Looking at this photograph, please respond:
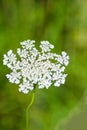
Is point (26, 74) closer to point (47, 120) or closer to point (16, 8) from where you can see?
point (47, 120)

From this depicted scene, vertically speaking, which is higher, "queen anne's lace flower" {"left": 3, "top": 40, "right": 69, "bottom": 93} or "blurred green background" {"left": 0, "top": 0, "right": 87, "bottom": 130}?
"blurred green background" {"left": 0, "top": 0, "right": 87, "bottom": 130}

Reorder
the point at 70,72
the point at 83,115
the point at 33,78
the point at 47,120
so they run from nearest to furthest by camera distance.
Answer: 1. the point at 33,78
2. the point at 83,115
3. the point at 47,120
4. the point at 70,72

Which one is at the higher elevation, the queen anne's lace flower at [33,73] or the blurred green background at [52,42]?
the blurred green background at [52,42]

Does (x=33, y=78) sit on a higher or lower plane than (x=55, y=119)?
lower

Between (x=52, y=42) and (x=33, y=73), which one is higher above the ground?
(x=52, y=42)

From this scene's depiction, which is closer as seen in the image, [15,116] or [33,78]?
[33,78]

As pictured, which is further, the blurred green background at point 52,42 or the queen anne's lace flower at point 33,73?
the blurred green background at point 52,42

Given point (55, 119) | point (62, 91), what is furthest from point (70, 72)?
point (55, 119)

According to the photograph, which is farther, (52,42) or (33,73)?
(52,42)
